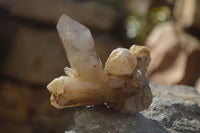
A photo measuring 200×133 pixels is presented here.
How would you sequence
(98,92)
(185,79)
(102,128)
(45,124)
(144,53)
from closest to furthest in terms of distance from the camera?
(102,128) < (98,92) < (144,53) < (185,79) < (45,124)

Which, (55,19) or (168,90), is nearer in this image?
(168,90)

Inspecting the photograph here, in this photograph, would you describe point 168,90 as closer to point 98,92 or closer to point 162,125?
point 162,125

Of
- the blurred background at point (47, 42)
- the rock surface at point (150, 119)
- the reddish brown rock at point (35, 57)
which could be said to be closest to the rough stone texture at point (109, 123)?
the rock surface at point (150, 119)

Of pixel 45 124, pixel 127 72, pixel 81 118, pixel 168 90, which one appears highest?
pixel 127 72

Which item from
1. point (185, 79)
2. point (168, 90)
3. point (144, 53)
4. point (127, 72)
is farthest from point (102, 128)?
point (185, 79)

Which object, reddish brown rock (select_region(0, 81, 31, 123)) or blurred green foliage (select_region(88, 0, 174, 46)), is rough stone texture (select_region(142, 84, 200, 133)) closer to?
reddish brown rock (select_region(0, 81, 31, 123))

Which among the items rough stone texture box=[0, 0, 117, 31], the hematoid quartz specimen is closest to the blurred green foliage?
rough stone texture box=[0, 0, 117, 31]

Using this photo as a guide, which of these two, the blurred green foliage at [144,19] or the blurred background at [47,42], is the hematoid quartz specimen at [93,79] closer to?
the blurred background at [47,42]

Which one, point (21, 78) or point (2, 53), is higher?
point (2, 53)
